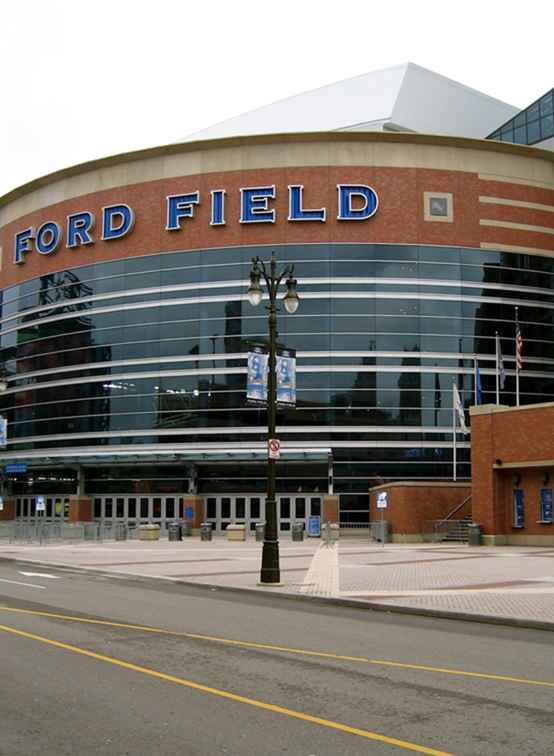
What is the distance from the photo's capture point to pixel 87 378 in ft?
200

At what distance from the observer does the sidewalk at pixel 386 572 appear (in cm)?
1622

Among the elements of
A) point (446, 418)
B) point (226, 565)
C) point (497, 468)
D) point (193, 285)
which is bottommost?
point (226, 565)

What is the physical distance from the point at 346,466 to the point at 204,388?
1094 centimetres

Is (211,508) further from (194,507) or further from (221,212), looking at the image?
(221,212)

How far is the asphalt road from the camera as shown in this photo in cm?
668

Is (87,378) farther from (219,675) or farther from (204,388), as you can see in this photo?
(219,675)

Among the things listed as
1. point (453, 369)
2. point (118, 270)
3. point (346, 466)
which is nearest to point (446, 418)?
point (453, 369)

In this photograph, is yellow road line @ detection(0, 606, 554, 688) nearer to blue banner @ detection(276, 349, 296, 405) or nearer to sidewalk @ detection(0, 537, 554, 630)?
sidewalk @ detection(0, 537, 554, 630)

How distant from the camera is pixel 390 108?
2761 inches

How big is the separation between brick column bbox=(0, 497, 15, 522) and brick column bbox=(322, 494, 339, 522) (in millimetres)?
27109

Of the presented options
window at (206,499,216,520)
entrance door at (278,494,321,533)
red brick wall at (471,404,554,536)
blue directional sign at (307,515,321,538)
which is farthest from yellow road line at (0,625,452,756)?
window at (206,499,216,520)

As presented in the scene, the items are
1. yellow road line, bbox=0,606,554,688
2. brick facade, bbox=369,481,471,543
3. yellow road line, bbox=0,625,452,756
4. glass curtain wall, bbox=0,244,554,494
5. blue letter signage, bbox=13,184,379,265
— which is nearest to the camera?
yellow road line, bbox=0,625,452,756

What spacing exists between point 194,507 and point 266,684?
155 feet

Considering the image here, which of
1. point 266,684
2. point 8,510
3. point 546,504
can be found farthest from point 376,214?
point 266,684
